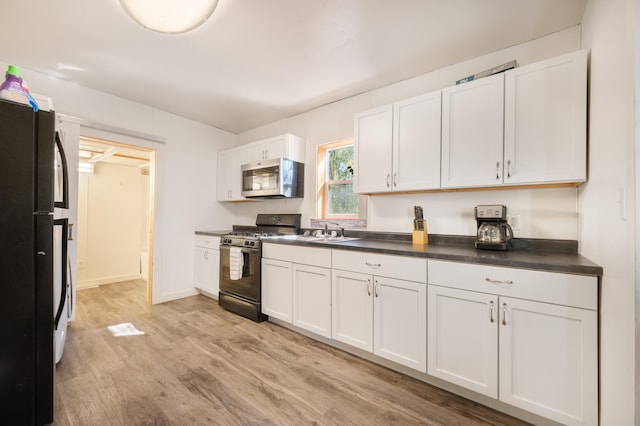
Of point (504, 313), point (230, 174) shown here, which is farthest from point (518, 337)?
point (230, 174)

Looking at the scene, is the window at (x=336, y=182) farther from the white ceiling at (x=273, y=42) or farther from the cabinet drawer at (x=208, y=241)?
the cabinet drawer at (x=208, y=241)

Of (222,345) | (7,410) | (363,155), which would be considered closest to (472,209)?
(363,155)

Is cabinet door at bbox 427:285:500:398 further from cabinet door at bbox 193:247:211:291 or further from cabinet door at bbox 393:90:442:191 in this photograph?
cabinet door at bbox 193:247:211:291

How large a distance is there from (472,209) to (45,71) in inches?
162

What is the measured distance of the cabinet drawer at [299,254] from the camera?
232cm

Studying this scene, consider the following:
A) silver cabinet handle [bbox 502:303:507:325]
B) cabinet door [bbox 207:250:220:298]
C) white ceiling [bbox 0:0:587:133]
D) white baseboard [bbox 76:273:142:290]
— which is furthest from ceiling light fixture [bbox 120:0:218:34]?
white baseboard [bbox 76:273:142:290]

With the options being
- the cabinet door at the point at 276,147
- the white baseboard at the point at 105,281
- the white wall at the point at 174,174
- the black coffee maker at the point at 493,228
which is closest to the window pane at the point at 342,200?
the cabinet door at the point at 276,147

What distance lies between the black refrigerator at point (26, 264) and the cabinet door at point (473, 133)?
2392 mm

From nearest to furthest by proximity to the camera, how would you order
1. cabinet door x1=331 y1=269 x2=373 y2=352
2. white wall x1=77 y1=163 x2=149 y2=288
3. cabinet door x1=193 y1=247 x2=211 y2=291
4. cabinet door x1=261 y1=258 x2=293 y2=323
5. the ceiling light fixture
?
the ceiling light fixture < cabinet door x1=331 y1=269 x2=373 y2=352 < cabinet door x1=261 y1=258 x2=293 y2=323 < cabinet door x1=193 y1=247 x2=211 y2=291 < white wall x1=77 y1=163 x2=149 y2=288

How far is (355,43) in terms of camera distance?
2.09m

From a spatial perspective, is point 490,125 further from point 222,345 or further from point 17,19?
point 17,19

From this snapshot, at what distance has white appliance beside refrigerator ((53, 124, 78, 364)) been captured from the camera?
1.56 meters

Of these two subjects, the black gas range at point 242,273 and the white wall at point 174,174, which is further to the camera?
the white wall at point 174,174

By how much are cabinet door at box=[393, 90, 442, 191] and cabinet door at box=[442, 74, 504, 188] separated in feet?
0.22
